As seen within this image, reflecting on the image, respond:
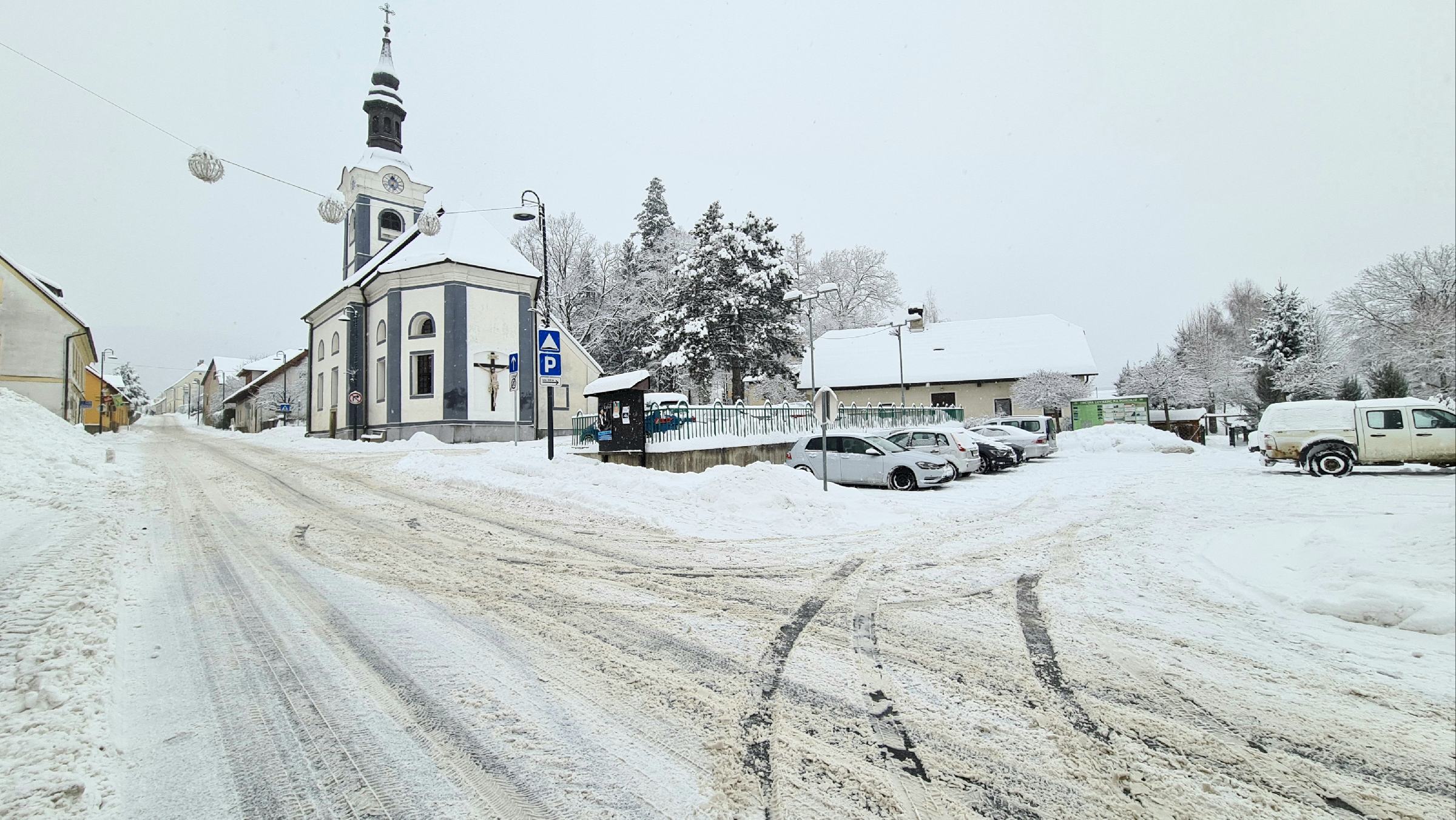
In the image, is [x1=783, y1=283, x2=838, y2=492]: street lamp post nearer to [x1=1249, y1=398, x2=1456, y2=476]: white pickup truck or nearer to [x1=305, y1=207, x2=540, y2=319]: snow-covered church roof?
[x1=1249, y1=398, x2=1456, y2=476]: white pickup truck

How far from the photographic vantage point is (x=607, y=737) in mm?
2875

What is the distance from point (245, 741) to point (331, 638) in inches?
53.2

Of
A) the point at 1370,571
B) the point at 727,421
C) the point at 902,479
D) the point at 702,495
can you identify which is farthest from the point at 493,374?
the point at 1370,571

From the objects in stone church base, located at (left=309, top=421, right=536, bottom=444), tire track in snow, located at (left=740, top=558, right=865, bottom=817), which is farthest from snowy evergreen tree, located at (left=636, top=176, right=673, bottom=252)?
tire track in snow, located at (left=740, top=558, right=865, bottom=817)

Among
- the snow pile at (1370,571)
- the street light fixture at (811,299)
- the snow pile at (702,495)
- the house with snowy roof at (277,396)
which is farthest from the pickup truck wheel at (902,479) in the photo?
the house with snowy roof at (277,396)

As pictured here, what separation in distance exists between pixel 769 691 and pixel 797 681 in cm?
22

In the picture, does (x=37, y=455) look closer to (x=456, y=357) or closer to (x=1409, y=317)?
(x=1409, y=317)

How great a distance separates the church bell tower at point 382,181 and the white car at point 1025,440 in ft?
122

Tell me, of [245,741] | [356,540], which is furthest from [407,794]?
[356,540]

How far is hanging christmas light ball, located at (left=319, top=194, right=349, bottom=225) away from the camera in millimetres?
13430

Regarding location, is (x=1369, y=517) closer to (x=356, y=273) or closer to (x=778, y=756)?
(x=778, y=756)

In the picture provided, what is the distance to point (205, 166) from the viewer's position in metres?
5.58

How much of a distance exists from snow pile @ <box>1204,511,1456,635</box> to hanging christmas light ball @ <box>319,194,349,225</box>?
16604 mm

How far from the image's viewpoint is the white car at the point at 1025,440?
70.6 ft
